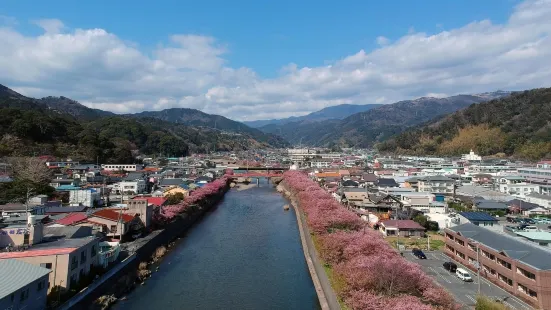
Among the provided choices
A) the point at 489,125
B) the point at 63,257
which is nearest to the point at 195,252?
the point at 63,257

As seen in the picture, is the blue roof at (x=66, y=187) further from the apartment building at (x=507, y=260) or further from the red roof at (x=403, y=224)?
the apartment building at (x=507, y=260)

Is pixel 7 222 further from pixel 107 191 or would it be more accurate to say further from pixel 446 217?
pixel 446 217

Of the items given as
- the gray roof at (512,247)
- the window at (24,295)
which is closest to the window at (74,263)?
the window at (24,295)

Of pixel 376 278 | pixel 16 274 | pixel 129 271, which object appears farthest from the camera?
pixel 129 271

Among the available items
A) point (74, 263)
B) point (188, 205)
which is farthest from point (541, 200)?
point (74, 263)

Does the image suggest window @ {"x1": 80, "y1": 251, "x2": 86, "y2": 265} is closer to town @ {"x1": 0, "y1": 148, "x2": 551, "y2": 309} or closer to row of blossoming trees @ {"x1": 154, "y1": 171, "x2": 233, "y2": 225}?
town @ {"x1": 0, "y1": 148, "x2": 551, "y2": 309}

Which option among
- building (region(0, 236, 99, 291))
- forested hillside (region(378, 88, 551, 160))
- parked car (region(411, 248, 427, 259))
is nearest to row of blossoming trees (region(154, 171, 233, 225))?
building (region(0, 236, 99, 291))

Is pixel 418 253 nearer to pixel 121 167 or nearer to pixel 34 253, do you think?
pixel 34 253
